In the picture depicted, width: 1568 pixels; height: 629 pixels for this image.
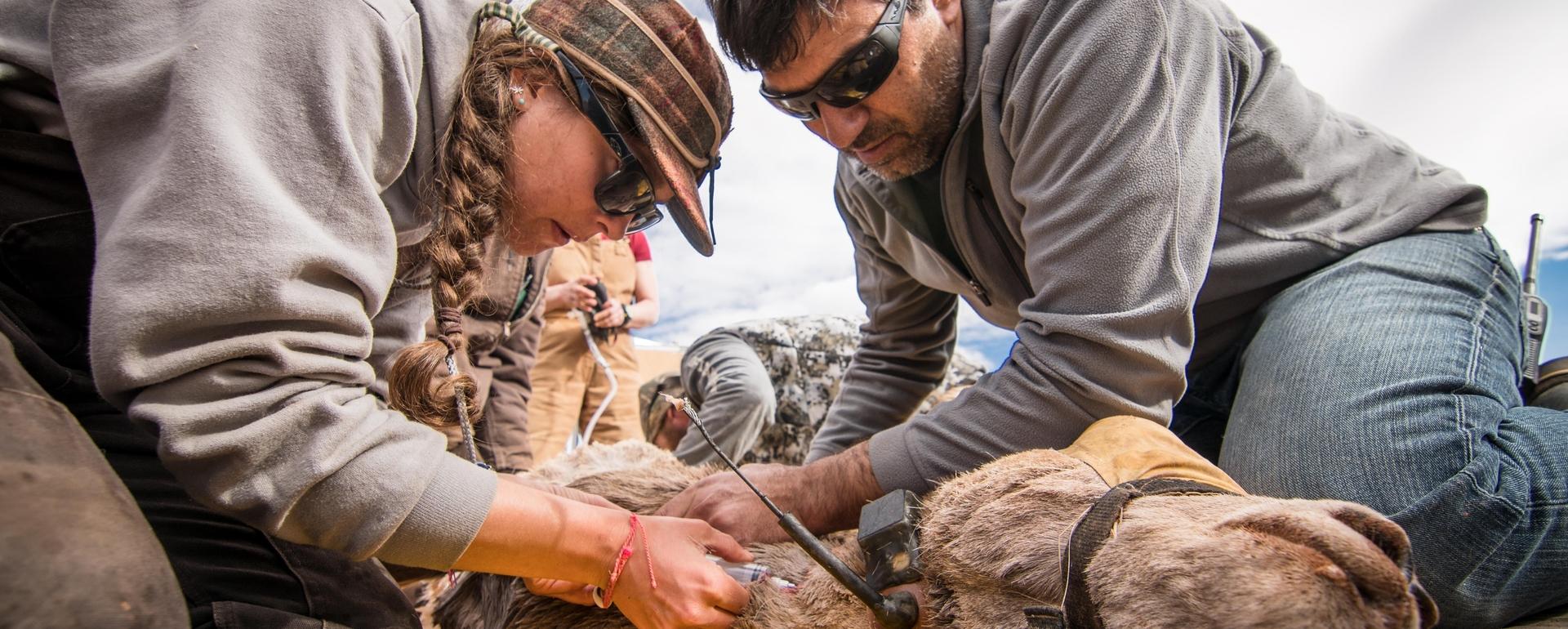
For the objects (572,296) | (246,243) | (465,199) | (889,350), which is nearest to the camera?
(246,243)

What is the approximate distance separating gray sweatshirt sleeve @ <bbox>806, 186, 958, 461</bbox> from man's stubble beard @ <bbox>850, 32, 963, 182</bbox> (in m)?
0.58

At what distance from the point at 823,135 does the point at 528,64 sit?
108 cm

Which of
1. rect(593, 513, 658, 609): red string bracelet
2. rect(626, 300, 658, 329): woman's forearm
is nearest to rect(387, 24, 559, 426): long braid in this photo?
rect(593, 513, 658, 609): red string bracelet

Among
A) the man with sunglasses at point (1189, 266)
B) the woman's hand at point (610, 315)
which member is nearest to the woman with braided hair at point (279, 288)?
the man with sunglasses at point (1189, 266)

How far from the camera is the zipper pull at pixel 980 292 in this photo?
2.46m

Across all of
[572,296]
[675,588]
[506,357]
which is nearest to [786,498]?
[675,588]

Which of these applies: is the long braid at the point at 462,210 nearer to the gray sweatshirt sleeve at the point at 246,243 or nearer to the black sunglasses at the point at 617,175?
the black sunglasses at the point at 617,175

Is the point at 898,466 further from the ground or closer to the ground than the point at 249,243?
closer to the ground

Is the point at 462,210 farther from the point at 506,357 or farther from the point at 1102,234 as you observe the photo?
the point at 506,357

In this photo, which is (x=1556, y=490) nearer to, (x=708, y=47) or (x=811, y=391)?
(x=708, y=47)

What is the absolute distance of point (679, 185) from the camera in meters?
1.80

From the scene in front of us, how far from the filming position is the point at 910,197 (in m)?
2.52

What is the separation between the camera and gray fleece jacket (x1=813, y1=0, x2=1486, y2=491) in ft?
5.56

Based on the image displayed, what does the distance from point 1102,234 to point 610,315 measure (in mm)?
3382
